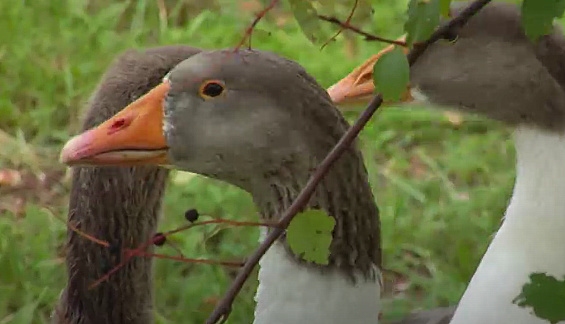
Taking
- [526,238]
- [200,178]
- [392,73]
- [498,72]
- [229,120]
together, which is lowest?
[200,178]

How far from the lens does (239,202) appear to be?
3.04 metres

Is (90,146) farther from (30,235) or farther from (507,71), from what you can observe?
(30,235)

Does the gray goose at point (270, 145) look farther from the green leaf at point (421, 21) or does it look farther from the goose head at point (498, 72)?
the green leaf at point (421, 21)

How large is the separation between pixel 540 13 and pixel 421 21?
12 cm

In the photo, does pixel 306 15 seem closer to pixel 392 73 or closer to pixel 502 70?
pixel 392 73

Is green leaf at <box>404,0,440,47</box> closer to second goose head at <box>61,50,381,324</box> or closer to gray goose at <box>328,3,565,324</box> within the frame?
second goose head at <box>61,50,381,324</box>

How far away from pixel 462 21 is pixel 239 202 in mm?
1838

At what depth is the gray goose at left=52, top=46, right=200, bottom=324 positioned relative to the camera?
2.04m

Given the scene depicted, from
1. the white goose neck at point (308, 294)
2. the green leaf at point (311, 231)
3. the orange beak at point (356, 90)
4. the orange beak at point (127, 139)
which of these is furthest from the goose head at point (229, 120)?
the green leaf at point (311, 231)

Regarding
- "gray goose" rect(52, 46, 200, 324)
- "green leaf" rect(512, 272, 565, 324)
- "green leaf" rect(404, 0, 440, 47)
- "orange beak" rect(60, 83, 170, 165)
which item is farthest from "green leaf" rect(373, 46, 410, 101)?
"gray goose" rect(52, 46, 200, 324)

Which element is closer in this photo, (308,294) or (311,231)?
(311,231)

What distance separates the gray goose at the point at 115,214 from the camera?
204 cm

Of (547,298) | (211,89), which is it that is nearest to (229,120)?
(211,89)

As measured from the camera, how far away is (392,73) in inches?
43.8
